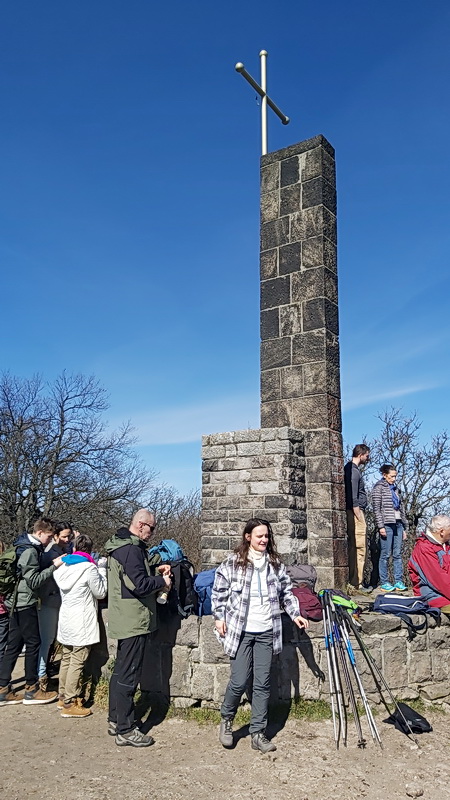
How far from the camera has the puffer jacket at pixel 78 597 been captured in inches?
219

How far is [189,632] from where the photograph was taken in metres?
5.52

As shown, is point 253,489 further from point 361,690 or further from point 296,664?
point 361,690

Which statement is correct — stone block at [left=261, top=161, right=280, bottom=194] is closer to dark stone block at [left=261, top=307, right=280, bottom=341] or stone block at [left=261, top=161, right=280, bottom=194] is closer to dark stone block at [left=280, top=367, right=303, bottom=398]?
dark stone block at [left=261, top=307, right=280, bottom=341]

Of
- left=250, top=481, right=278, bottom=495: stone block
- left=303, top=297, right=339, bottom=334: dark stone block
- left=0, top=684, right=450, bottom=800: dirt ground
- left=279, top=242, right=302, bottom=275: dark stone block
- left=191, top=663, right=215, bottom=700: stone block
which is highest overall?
left=279, top=242, right=302, bottom=275: dark stone block

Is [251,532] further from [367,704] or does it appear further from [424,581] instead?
[424,581]

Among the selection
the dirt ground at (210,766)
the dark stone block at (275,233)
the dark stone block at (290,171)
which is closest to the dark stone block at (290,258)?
the dark stone block at (275,233)

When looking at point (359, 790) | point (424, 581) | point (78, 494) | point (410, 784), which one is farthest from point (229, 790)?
point (78, 494)

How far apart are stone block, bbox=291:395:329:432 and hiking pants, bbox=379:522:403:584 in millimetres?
1802

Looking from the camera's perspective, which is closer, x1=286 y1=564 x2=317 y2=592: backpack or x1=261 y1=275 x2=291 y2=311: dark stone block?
x1=286 y1=564 x2=317 y2=592: backpack

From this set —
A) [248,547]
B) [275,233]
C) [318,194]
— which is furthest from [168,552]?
[318,194]

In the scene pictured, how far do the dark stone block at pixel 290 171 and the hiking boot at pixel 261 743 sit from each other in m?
6.67

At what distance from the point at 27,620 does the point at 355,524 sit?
415cm

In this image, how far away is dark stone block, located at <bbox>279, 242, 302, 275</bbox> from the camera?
8234 mm

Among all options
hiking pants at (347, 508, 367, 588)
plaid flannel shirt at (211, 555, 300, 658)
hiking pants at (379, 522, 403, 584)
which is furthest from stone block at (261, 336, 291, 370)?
plaid flannel shirt at (211, 555, 300, 658)
